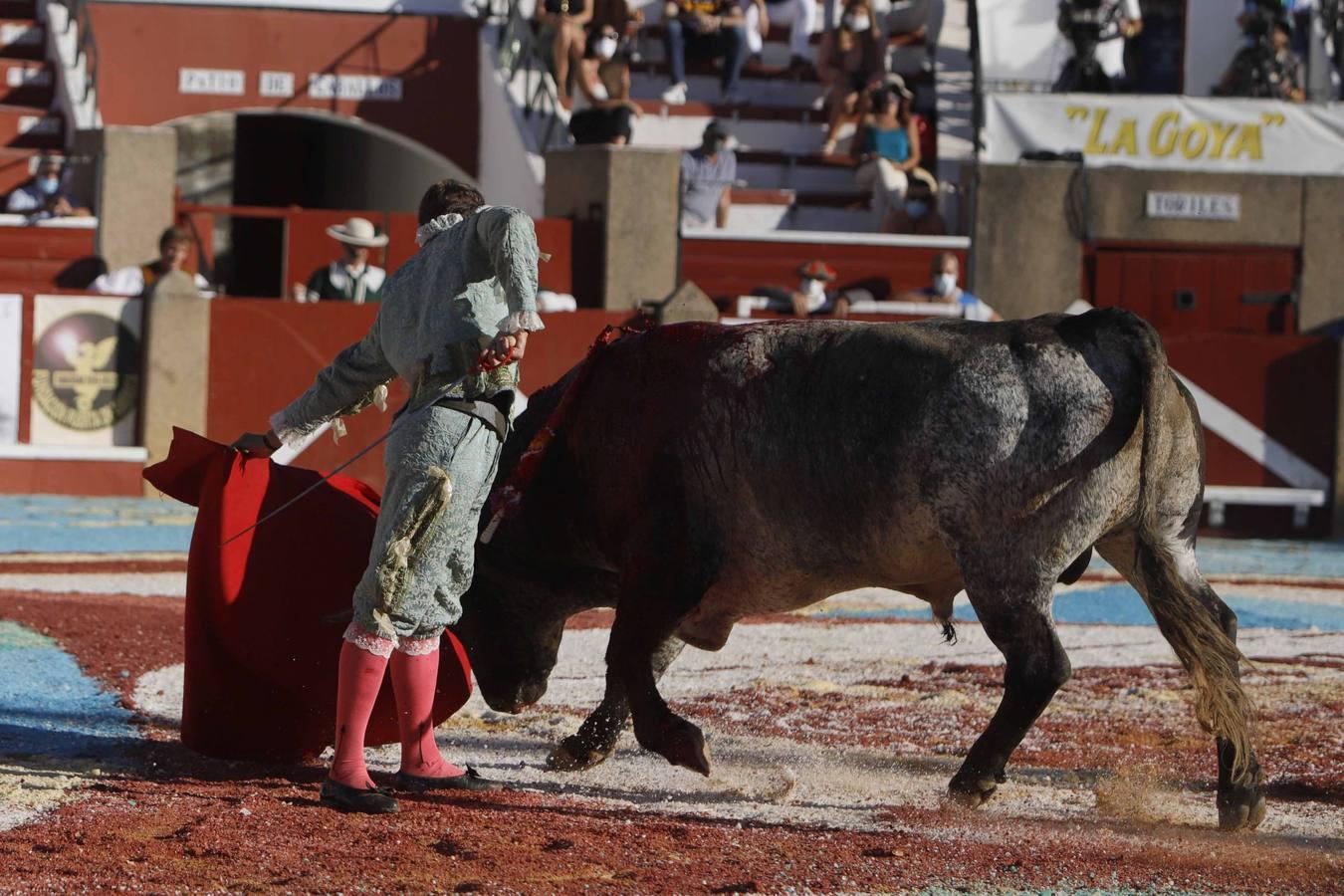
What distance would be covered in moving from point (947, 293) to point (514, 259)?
1072 centimetres

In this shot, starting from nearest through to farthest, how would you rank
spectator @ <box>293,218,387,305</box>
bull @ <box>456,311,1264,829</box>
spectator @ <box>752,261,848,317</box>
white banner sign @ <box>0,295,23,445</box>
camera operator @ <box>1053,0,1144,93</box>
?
bull @ <box>456,311,1264,829</box>, white banner sign @ <box>0,295,23,445</box>, spectator @ <box>293,218,387,305</box>, spectator @ <box>752,261,848,317</box>, camera operator @ <box>1053,0,1144,93</box>

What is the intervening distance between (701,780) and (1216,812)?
1.23 metres

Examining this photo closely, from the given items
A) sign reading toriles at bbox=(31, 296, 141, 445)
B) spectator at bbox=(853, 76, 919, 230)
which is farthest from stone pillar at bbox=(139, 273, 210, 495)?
spectator at bbox=(853, 76, 919, 230)

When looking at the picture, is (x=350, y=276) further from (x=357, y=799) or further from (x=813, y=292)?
(x=357, y=799)

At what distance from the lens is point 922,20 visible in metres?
18.8

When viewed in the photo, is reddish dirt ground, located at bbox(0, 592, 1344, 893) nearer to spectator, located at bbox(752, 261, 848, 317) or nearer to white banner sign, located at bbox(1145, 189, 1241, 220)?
spectator, located at bbox(752, 261, 848, 317)

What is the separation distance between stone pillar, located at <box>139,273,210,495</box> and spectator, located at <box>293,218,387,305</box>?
2.40ft

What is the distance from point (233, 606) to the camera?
16.6 ft

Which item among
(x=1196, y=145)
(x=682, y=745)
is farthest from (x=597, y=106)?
(x=682, y=745)

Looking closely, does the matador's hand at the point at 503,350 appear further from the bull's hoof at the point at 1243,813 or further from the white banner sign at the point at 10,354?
the white banner sign at the point at 10,354

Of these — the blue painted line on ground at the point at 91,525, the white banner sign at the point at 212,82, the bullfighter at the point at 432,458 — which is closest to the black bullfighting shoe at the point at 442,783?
the bullfighter at the point at 432,458

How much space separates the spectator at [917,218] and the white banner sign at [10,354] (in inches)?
268

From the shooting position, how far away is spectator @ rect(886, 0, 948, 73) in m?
18.5

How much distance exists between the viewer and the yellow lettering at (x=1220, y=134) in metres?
16.6
